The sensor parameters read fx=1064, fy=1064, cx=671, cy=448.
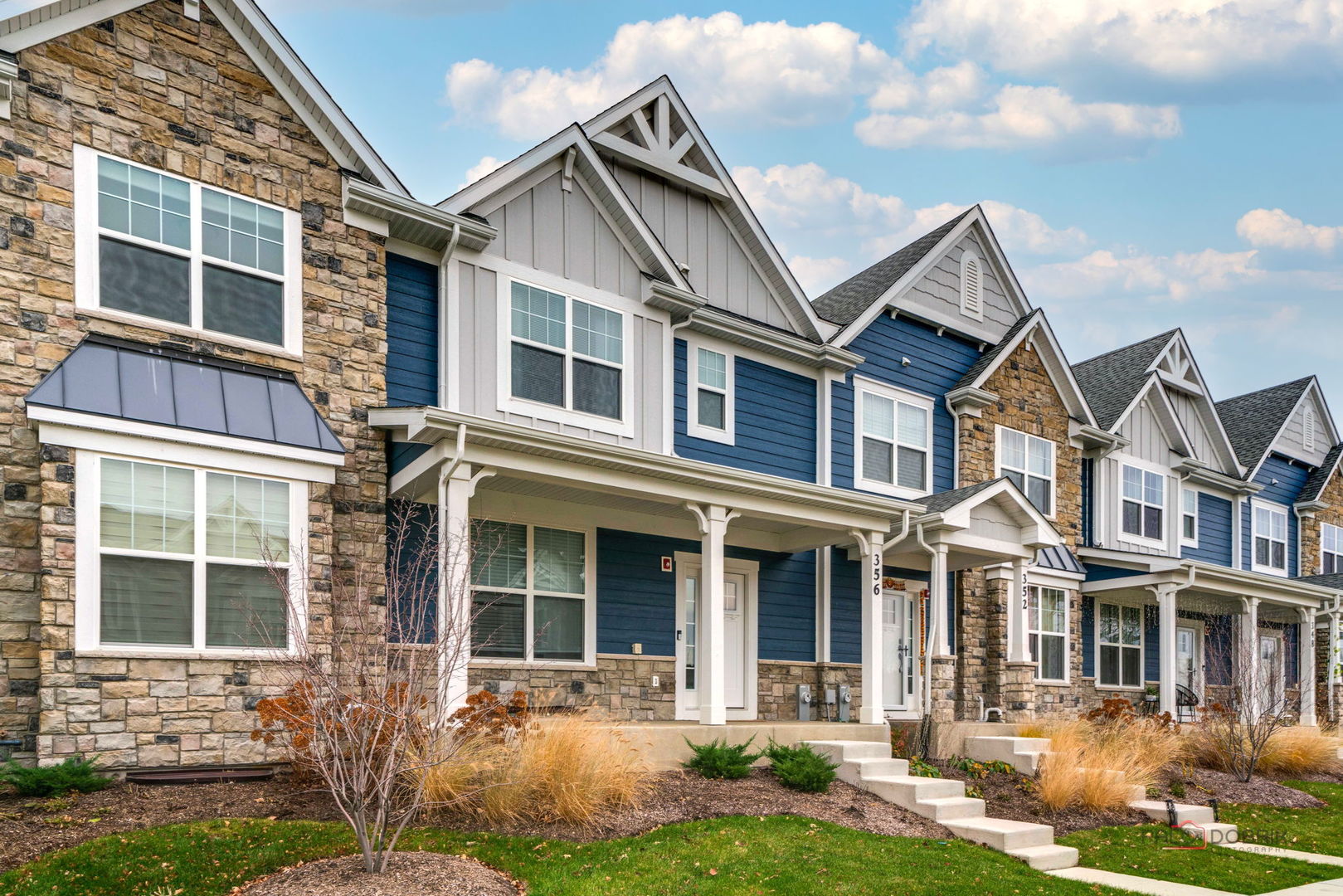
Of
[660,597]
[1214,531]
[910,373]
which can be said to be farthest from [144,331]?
[1214,531]

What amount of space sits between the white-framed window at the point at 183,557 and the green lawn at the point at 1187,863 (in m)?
8.10

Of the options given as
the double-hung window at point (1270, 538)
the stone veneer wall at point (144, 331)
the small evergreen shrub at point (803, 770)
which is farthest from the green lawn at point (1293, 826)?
the double-hung window at point (1270, 538)

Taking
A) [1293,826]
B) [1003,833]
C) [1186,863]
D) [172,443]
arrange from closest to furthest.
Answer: [172,443], [1003,833], [1186,863], [1293,826]

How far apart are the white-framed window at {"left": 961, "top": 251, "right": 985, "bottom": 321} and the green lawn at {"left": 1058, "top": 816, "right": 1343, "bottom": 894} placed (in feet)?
30.7

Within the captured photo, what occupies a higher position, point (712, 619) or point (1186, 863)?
point (712, 619)

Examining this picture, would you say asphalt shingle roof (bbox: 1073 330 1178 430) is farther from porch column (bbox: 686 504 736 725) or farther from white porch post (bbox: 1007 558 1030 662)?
porch column (bbox: 686 504 736 725)

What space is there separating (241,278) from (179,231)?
0.69 m

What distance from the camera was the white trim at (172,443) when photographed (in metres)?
8.76

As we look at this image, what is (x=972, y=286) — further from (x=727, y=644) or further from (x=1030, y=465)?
(x=727, y=644)

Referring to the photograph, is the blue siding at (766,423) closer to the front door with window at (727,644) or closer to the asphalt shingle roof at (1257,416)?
the front door with window at (727,644)

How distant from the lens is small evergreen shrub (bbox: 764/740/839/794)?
11039 millimetres

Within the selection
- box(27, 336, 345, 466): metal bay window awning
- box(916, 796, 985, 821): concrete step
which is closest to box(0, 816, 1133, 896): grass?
box(916, 796, 985, 821): concrete step

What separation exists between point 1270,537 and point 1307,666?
574 cm

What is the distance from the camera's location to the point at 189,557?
9445 mm
